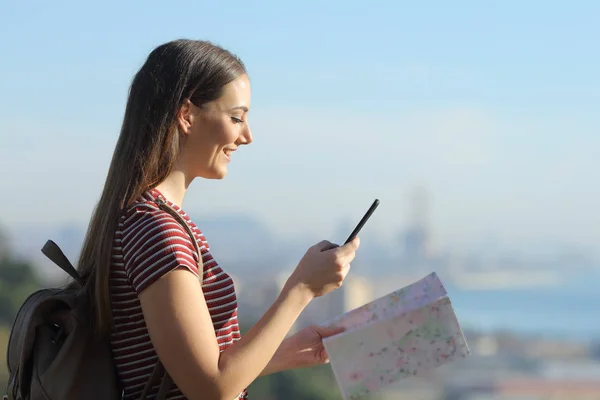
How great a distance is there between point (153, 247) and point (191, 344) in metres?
0.19

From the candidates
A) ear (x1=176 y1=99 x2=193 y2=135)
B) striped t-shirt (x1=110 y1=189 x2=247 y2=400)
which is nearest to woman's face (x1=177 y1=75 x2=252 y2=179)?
ear (x1=176 y1=99 x2=193 y2=135)

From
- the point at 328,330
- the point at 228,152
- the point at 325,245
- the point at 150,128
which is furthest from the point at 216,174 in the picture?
the point at 328,330

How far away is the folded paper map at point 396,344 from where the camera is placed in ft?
7.04

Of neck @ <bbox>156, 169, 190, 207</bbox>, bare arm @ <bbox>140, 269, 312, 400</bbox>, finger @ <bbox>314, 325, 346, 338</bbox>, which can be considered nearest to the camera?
bare arm @ <bbox>140, 269, 312, 400</bbox>

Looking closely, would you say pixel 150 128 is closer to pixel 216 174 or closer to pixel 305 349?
pixel 216 174

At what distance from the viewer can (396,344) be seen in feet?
7.14

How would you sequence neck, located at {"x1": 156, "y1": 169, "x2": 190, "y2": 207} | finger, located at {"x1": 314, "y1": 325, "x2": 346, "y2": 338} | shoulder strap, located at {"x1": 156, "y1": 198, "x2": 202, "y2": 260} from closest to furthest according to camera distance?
1. shoulder strap, located at {"x1": 156, "y1": 198, "x2": 202, "y2": 260}
2. neck, located at {"x1": 156, "y1": 169, "x2": 190, "y2": 207}
3. finger, located at {"x1": 314, "y1": 325, "x2": 346, "y2": 338}

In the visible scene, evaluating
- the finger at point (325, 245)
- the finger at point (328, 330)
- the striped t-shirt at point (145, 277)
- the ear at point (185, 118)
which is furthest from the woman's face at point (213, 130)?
the finger at point (328, 330)

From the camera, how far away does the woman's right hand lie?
6.75ft

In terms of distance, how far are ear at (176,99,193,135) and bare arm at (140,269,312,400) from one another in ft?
1.16

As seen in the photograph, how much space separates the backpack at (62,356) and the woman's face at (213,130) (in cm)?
18

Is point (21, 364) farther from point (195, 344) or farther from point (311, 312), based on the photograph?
point (311, 312)

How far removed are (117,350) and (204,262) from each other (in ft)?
0.79

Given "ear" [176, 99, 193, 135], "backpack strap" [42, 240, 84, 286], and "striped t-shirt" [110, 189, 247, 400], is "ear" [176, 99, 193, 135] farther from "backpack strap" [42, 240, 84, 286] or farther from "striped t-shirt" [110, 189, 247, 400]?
"backpack strap" [42, 240, 84, 286]
